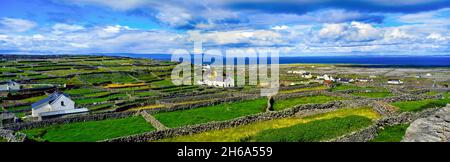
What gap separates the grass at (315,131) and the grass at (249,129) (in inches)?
79.7

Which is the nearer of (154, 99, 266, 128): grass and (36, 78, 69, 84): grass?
(154, 99, 266, 128): grass

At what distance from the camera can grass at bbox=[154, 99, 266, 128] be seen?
38.0m

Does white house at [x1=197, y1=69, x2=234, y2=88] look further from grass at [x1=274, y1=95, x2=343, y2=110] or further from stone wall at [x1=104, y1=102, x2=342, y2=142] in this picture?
stone wall at [x1=104, y1=102, x2=342, y2=142]

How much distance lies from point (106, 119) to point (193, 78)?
64489mm

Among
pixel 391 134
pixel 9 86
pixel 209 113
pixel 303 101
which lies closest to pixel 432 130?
pixel 391 134

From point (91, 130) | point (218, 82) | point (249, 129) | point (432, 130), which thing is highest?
point (432, 130)

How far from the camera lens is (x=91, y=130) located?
35375mm

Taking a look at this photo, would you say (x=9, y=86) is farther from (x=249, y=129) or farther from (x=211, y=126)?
(x=249, y=129)

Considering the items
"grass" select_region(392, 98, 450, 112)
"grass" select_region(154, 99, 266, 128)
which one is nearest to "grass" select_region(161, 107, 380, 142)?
"grass" select_region(392, 98, 450, 112)

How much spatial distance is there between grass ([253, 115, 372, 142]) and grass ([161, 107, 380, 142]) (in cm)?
202

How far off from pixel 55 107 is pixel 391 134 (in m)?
41.5
